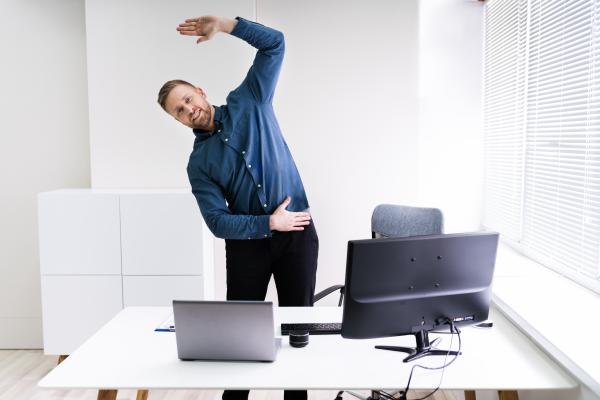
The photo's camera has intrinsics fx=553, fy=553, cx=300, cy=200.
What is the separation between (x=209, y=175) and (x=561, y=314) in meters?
1.72

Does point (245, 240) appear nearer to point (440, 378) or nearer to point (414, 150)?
Result: point (440, 378)

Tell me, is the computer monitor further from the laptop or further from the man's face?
the man's face

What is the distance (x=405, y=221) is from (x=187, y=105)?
1.24 meters

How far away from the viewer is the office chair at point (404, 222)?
2.75m

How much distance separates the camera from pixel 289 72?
4152mm

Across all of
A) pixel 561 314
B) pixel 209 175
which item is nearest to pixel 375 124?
pixel 209 175

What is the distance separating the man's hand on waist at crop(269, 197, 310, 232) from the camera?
262 centimetres

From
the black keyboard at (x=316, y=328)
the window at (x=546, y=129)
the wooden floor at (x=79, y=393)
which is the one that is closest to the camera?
the black keyboard at (x=316, y=328)

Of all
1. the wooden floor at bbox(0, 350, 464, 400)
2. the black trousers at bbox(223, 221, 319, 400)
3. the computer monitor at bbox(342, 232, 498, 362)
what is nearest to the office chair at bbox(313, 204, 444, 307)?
the black trousers at bbox(223, 221, 319, 400)

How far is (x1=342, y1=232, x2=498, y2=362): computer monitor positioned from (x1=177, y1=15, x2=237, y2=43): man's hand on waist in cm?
144

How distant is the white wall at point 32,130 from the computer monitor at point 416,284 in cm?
315

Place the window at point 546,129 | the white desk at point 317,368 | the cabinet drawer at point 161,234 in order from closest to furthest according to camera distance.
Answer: the white desk at point 317,368 < the window at point 546,129 < the cabinet drawer at point 161,234

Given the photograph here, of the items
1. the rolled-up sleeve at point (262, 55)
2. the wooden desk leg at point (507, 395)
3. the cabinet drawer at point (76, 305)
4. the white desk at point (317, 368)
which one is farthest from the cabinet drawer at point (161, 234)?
the wooden desk leg at point (507, 395)

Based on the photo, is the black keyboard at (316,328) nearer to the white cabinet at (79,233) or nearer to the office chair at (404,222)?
the office chair at (404,222)
